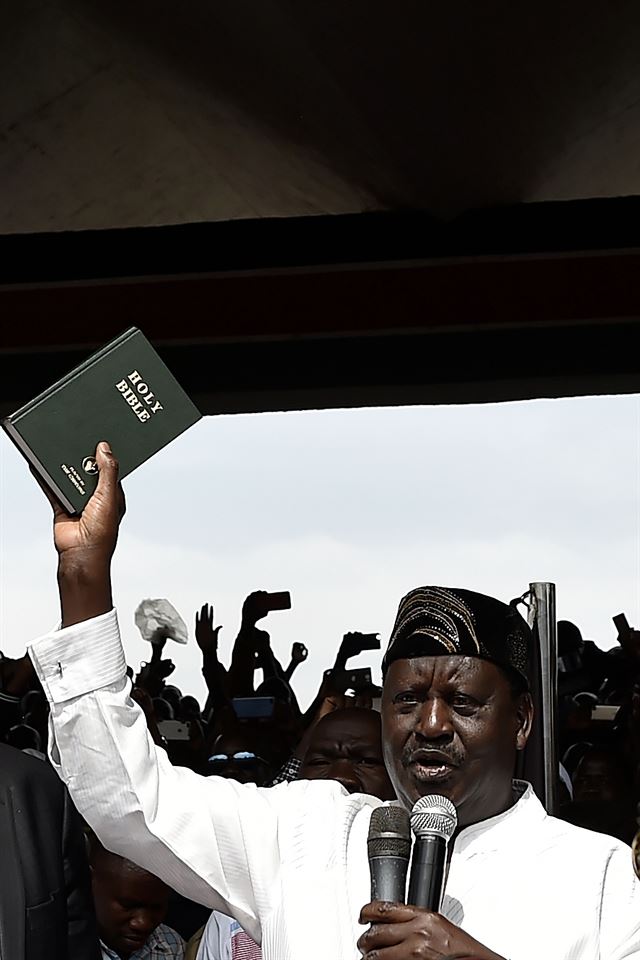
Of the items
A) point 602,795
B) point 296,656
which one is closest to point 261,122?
point 296,656

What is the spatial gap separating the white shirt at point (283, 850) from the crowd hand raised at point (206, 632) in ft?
14.1

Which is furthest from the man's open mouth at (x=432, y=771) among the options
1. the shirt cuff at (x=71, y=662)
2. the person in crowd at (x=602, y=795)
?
the person in crowd at (x=602, y=795)

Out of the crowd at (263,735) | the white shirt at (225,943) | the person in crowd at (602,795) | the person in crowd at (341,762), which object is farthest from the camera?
the person in crowd at (602,795)

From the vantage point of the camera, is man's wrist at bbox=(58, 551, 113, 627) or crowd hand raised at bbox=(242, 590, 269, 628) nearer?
man's wrist at bbox=(58, 551, 113, 627)

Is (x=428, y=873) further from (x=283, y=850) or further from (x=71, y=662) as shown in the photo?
(x=71, y=662)

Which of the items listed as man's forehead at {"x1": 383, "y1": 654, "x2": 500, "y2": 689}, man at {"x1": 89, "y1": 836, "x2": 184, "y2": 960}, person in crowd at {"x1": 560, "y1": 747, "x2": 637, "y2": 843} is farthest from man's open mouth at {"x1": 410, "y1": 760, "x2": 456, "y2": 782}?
person in crowd at {"x1": 560, "y1": 747, "x2": 637, "y2": 843}

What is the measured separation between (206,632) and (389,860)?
4767mm

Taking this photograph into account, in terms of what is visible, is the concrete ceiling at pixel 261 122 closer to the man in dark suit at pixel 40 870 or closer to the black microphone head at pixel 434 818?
the man in dark suit at pixel 40 870

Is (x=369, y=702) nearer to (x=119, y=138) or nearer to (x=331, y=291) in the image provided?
(x=331, y=291)

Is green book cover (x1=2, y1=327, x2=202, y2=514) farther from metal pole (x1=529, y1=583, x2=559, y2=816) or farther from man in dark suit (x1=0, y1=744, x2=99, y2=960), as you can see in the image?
metal pole (x1=529, y1=583, x2=559, y2=816)

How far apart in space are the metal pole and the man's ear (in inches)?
19.7

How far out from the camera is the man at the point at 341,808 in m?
1.84

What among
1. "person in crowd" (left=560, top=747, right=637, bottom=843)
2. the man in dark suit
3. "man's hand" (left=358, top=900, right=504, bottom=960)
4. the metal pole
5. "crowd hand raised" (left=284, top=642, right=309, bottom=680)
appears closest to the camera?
"man's hand" (left=358, top=900, right=504, bottom=960)

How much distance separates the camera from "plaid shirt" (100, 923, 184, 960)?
10.3 ft
